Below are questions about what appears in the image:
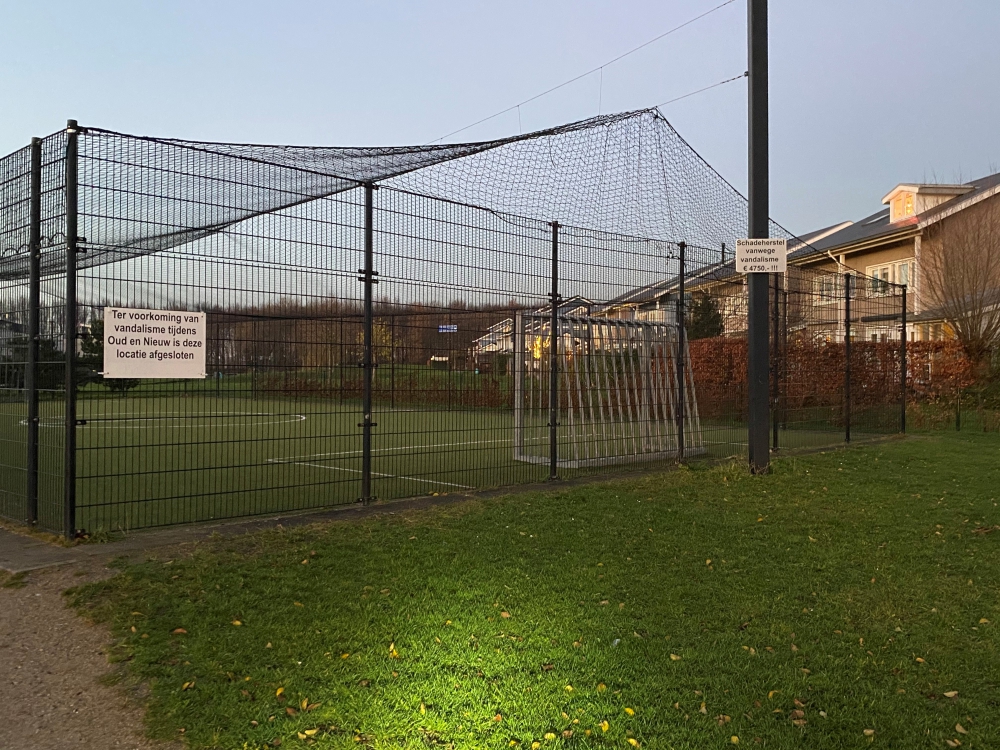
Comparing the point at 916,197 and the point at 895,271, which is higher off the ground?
the point at 916,197

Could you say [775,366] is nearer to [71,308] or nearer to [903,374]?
[903,374]

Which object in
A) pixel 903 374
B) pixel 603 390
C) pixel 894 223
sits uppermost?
pixel 894 223

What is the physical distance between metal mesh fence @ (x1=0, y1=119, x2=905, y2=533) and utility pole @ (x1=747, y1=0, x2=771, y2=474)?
95cm

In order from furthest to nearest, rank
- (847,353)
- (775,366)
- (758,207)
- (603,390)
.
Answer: (847,353), (775,366), (603,390), (758,207)

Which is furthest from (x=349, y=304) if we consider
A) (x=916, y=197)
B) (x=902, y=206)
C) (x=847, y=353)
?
(x=902, y=206)

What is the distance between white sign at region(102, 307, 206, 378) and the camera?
5672 mm

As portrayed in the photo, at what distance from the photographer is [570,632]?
4.16 m

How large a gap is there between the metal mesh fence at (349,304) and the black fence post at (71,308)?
0.02 metres

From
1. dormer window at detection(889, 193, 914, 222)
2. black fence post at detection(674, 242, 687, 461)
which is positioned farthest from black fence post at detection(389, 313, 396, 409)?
dormer window at detection(889, 193, 914, 222)

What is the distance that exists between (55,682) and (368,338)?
13.7 feet

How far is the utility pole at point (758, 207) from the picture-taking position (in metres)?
9.32

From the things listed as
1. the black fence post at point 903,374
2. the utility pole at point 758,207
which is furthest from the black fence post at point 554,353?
the black fence post at point 903,374

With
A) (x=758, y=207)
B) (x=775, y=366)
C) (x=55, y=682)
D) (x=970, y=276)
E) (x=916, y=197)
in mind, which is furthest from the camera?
(x=916, y=197)

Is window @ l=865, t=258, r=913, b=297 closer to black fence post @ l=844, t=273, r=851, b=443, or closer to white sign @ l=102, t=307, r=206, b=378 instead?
black fence post @ l=844, t=273, r=851, b=443
